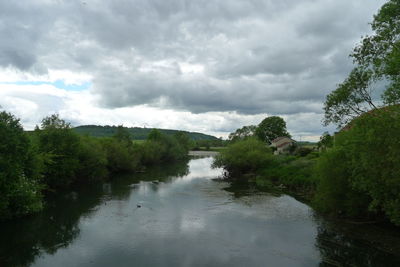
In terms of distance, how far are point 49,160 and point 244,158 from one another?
3037cm

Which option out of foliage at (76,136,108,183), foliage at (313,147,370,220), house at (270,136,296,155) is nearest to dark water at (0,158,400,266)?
foliage at (313,147,370,220)

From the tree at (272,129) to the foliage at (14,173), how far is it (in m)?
69.2

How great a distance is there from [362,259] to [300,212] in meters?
10.2

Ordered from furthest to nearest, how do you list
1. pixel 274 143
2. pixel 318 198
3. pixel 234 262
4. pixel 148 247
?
1. pixel 274 143
2. pixel 318 198
3. pixel 148 247
4. pixel 234 262

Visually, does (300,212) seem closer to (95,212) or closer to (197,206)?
(197,206)

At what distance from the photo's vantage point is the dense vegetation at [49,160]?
74.5 feet

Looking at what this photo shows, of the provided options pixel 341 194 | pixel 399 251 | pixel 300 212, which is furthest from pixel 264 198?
pixel 399 251

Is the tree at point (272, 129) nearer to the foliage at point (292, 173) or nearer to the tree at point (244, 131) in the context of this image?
the tree at point (244, 131)

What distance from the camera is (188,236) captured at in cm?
2042

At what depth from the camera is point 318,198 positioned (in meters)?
24.9

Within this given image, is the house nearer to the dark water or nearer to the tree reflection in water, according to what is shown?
the dark water

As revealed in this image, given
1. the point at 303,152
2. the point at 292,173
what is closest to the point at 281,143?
the point at 303,152

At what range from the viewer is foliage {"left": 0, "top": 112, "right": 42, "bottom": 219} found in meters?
22.1

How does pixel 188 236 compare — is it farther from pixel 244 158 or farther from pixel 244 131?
pixel 244 131
